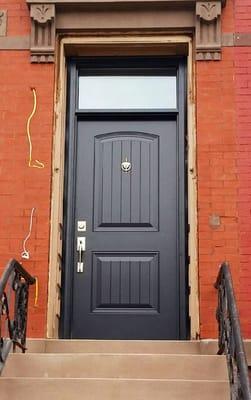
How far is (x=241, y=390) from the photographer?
4383mm

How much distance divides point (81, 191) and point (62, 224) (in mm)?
388

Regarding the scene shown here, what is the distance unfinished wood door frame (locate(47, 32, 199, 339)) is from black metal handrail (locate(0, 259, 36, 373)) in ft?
1.05

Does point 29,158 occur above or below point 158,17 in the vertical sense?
below

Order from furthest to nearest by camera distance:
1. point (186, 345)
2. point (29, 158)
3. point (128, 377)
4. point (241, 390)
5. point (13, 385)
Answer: point (29, 158)
point (186, 345)
point (128, 377)
point (13, 385)
point (241, 390)

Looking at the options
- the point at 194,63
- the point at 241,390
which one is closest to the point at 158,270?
the point at 194,63

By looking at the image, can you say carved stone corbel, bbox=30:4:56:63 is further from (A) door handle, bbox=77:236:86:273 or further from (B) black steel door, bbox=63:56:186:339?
(A) door handle, bbox=77:236:86:273

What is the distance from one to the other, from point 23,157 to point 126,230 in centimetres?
118

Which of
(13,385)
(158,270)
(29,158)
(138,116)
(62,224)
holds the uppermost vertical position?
(138,116)

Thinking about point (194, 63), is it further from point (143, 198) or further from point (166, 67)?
point (143, 198)

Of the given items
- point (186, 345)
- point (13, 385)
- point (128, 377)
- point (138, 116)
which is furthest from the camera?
point (138, 116)

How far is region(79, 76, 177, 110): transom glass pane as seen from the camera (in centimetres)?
728

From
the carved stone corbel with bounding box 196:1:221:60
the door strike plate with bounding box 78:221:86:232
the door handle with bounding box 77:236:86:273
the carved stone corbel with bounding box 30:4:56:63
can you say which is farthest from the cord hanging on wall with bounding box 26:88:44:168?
the carved stone corbel with bounding box 196:1:221:60

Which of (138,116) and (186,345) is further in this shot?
(138,116)

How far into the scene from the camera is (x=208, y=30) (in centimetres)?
691
